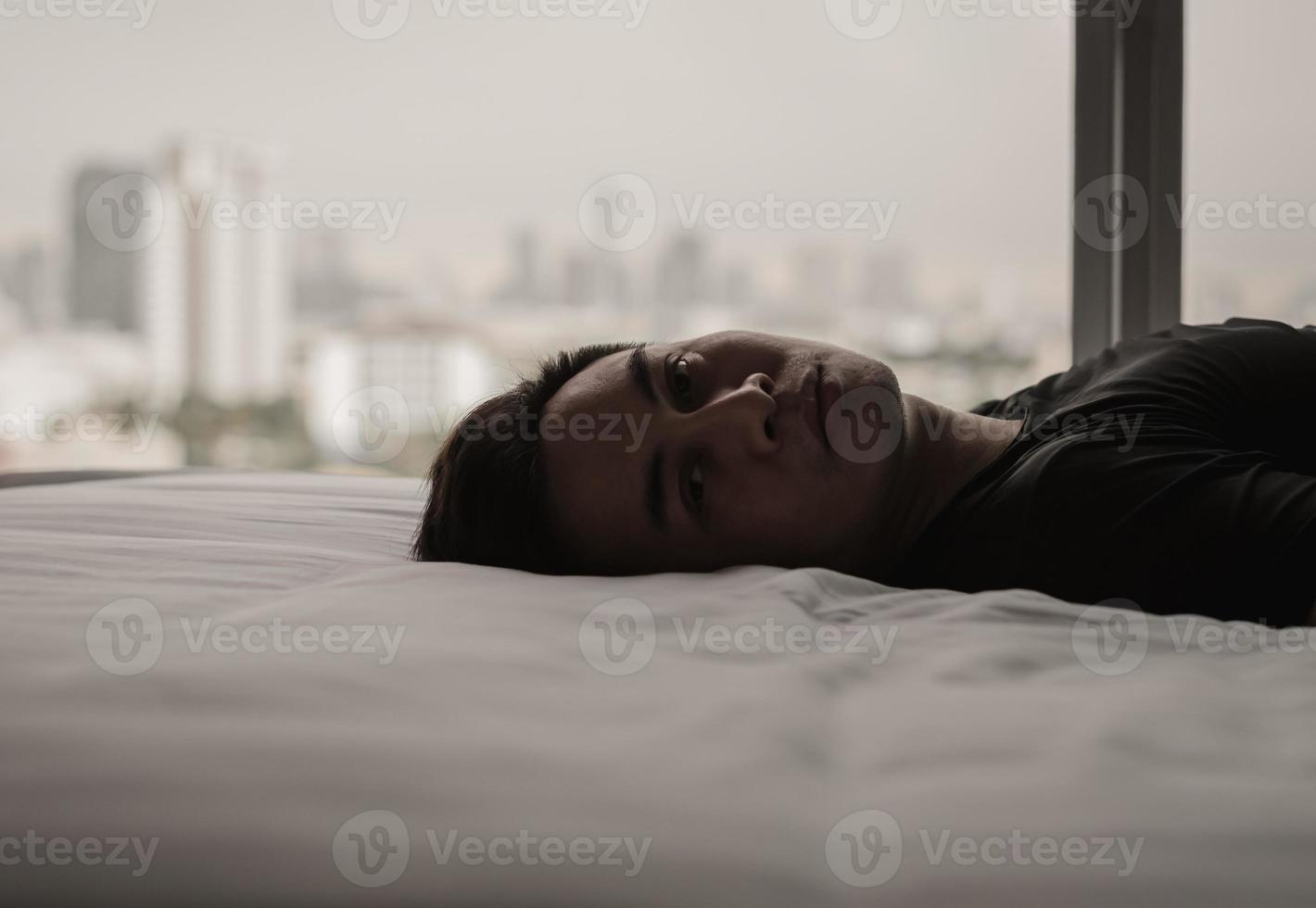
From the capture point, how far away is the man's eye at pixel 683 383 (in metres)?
1.08

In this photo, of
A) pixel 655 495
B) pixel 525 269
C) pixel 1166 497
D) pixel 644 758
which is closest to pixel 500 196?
pixel 525 269

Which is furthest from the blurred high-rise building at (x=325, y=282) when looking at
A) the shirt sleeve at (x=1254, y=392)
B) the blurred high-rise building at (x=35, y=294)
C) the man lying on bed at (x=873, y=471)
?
the shirt sleeve at (x=1254, y=392)

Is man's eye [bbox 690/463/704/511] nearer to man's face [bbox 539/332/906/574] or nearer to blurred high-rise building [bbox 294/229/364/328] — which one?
man's face [bbox 539/332/906/574]

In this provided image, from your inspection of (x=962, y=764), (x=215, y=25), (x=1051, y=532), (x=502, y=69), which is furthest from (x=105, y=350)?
(x=962, y=764)

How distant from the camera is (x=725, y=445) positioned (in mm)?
1006

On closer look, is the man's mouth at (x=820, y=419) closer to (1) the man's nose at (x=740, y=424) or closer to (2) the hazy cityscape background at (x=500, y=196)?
(1) the man's nose at (x=740, y=424)

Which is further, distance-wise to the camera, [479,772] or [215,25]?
[215,25]

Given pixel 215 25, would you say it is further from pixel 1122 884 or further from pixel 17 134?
pixel 1122 884

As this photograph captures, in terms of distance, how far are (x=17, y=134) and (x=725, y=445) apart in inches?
116

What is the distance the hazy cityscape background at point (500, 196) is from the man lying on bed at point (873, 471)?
1182 mm

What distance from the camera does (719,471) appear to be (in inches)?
39.7

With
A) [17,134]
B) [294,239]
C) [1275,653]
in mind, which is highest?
[17,134]

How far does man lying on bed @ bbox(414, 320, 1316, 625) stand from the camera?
857 mm

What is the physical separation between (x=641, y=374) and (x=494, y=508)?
22 cm
